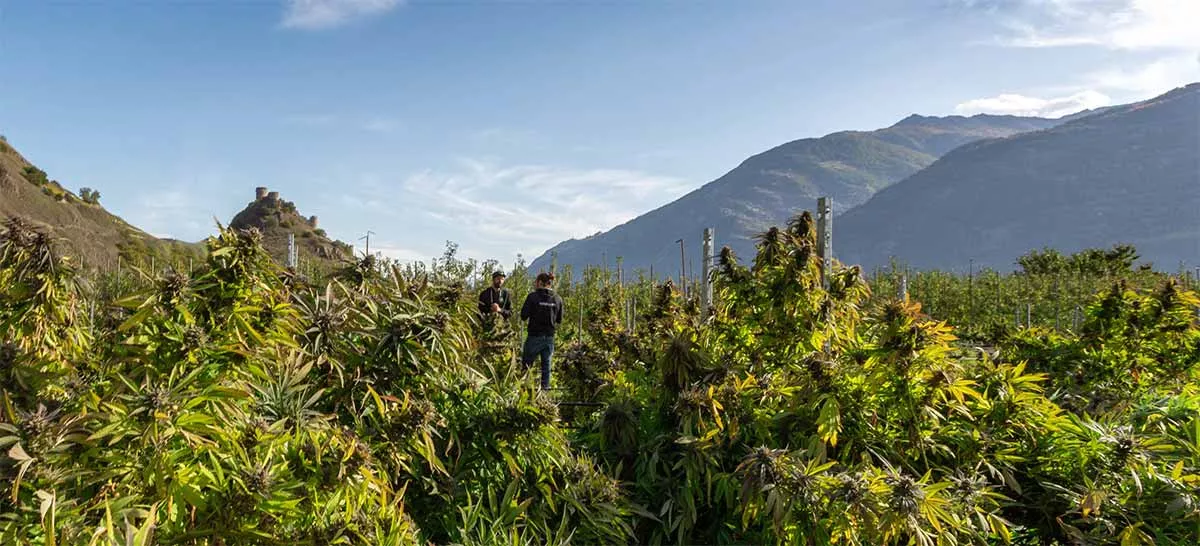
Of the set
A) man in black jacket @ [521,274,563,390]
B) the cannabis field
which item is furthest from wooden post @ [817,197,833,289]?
man in black jacket @ [521,274,563,390]

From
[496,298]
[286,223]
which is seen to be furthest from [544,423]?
[286,223]

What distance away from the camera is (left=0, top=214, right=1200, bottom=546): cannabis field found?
2.05m

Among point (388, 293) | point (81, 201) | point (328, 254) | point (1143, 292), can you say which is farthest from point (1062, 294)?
point (81, 201)

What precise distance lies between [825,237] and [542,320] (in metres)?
3.87

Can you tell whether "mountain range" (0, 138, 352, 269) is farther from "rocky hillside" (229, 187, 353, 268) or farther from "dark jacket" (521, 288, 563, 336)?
"dark jacket" (521, 288, 563, 336)

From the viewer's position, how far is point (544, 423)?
3057 millimetres

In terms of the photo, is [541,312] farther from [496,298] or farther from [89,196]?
[89,196]

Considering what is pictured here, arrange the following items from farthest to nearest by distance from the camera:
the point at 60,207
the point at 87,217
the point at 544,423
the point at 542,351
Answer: the point at 87,217 → the point at 60,207 → the point at 542,351 → the point at 544,423

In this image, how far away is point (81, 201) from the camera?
52.6 metres

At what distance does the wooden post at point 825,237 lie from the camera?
13.1 feet

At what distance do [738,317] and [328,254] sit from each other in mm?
62897

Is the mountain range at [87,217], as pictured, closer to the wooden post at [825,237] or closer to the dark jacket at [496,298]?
the dark jacket at [496,298]

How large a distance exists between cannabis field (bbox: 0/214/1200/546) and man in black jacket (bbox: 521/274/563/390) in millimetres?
3838

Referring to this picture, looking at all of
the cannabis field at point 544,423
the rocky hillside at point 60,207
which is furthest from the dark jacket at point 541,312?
the rocky hillside at point 60,207
